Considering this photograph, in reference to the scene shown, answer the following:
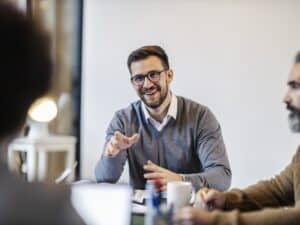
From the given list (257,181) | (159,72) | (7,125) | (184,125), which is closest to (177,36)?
(159,72)

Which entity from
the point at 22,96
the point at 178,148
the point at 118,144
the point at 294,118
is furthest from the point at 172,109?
the point at 22,96

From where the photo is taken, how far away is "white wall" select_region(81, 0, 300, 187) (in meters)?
2.12

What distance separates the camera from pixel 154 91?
86.7 inches

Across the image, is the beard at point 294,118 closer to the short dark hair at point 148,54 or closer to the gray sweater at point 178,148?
the gray sweater at point 178,148

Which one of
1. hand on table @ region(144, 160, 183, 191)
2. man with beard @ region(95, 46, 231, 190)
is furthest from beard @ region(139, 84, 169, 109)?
hand on table @ region(144, 160, 183, 191)

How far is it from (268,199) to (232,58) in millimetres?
640

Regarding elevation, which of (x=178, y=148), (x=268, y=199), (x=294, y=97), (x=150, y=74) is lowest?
(x=268, y=199)

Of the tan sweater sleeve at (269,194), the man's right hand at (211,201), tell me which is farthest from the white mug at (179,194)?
the tan sweater sleeve at (269,194)

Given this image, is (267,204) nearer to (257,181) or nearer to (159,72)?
(257,181)

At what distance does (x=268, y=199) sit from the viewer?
1917 mm

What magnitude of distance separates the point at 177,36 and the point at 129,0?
11.1 inches

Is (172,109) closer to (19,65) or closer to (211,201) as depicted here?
(211,201)

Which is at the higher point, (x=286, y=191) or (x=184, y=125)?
(x=184, y=125)

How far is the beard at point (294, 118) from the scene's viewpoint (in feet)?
6.75
